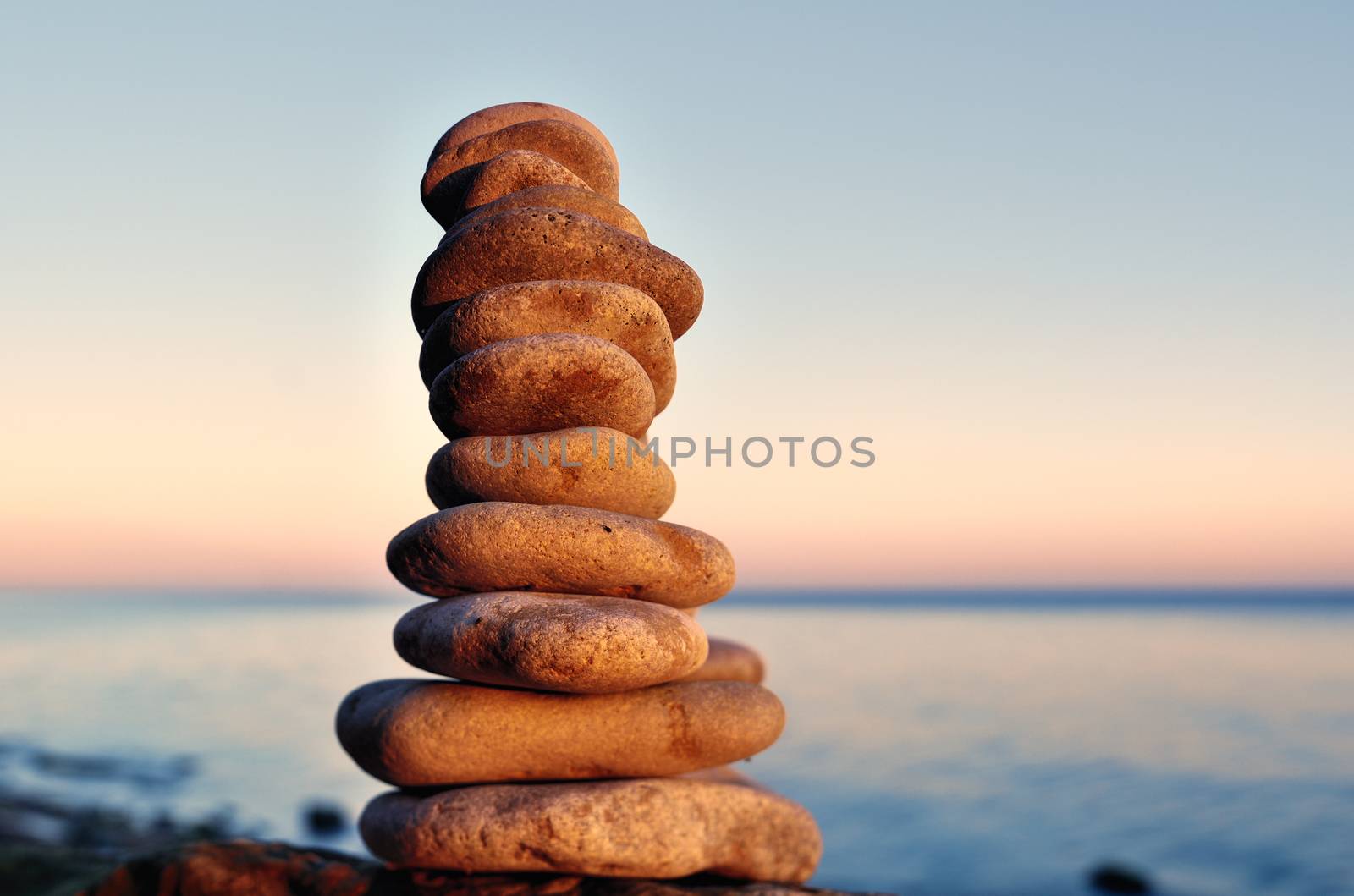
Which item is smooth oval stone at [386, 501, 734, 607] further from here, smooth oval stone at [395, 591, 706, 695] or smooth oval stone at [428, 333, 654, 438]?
smooth oval stone at [428, 333, 654, 438]

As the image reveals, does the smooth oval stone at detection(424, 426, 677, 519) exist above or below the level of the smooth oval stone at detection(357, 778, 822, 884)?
above

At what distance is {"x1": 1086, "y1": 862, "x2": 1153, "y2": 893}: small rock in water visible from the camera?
50.9 ft

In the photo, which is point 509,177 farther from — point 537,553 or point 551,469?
point 537,553

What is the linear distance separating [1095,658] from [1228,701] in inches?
713

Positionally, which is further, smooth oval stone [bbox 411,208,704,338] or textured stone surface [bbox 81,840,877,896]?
smooth oval stone [bbox 411,208,704,338]

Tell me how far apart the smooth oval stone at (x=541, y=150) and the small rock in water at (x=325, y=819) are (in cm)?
1542

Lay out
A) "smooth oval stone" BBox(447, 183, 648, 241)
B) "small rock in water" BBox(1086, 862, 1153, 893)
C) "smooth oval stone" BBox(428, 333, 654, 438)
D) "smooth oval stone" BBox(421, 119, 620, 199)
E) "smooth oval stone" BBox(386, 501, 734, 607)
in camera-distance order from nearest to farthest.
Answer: "smooth oval stone" BBox(386, 501, 734, 607), "smooth oval stone" BBox(428, 333, 654, 438), "smooth oval stone" BBox(447, 183, 648, 241), "smooth oval stone" BBox(421, 119, 620, 199), "small rock in water" BBox(1086, 862, 1153, 893)

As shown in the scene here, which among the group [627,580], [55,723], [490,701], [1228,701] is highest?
[1228,701]

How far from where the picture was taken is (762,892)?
4977mm

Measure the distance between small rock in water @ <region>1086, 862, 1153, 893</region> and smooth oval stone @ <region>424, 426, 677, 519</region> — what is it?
46.1 feet

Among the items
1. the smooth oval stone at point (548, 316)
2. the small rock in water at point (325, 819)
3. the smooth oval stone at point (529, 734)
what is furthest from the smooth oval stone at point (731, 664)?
the small rock in water at point (325, 819)

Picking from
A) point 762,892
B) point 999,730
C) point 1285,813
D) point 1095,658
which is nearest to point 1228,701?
point 999,730

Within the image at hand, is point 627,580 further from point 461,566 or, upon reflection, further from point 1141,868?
point 1141,868

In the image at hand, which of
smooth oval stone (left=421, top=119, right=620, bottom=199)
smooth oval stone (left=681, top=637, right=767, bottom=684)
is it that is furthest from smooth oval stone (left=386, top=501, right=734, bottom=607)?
smooth oval stone (left=421, top=119, right=620, bottom=199)
